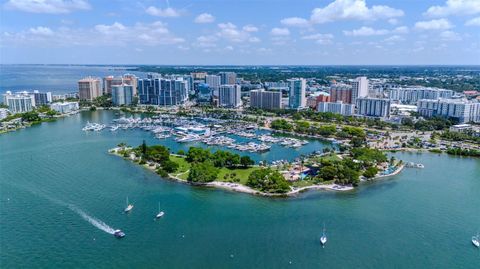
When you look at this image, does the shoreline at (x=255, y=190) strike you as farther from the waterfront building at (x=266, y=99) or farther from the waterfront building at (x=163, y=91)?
the waterfront building at (x=163, y=91)

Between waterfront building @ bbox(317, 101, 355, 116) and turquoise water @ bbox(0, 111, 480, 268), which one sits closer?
turquoise water @ bbox(0, 111, 480, 268)

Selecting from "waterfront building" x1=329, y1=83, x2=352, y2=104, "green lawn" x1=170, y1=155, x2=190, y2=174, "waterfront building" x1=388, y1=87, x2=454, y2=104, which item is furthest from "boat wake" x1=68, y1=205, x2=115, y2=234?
"waterfront building" x1=388, y1=87, x2=454, y2=104

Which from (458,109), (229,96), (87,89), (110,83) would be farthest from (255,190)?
(110,83)

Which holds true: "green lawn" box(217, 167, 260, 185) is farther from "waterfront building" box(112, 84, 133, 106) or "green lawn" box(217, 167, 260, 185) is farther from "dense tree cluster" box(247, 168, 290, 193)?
"waterfront building" box(112, 84, 133, 106)

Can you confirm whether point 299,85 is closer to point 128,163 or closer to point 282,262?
point 128,163

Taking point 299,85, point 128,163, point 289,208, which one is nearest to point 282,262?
point 289,208

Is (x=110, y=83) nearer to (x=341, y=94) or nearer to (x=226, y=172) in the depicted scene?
(x=341, y=94)
